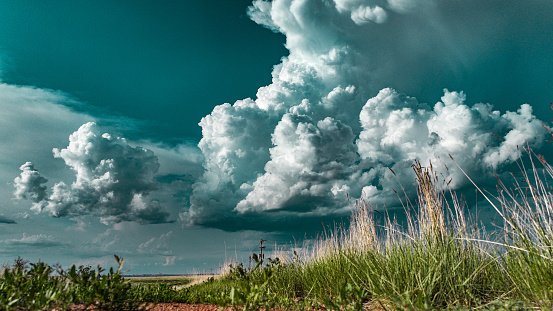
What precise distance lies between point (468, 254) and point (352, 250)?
86.5 inches

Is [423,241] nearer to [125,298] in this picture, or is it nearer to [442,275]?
[442,275]

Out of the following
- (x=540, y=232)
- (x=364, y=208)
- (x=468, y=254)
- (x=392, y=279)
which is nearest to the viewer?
(x=540, y=232)

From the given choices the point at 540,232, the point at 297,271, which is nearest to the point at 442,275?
the point at 540,232

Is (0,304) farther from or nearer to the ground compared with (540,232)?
nearer to the ground

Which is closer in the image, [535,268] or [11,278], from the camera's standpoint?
[11,278]

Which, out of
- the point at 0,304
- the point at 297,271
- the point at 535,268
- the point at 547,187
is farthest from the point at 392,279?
the point at 0,304

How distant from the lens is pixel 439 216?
420cm

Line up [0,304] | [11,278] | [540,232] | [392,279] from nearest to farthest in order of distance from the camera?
[0,304], [11,278], [540,232], [392,279]

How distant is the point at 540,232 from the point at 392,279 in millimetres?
1627

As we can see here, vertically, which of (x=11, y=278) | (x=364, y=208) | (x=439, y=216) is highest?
(x=364, y=208)

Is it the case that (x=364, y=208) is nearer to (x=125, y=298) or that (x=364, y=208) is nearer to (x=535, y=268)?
(x=535, y=268)

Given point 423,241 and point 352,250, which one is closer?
point 423,241

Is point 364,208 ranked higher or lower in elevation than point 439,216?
higher

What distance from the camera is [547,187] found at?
152 inches
